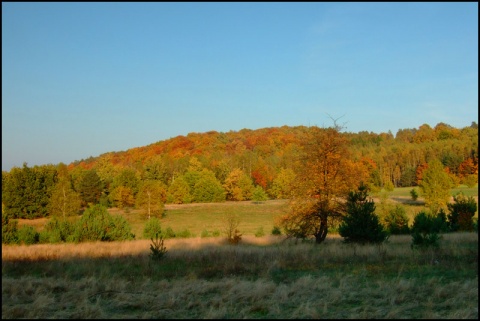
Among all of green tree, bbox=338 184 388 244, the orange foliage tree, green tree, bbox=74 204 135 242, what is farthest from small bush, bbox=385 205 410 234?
green tree, bbox=74 204 135 242

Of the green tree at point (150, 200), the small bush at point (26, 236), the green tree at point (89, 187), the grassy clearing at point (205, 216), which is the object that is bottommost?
the grassy clearing at point (205, 216)

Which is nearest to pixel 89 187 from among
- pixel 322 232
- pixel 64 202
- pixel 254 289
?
pixel 64 202

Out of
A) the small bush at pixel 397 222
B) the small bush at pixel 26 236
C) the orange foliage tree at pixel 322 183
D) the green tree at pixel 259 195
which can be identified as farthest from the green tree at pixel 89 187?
the orange foliage tree at pixel 322 183

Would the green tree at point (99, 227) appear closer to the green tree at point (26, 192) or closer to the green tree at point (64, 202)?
the green tree at point (64, 202)

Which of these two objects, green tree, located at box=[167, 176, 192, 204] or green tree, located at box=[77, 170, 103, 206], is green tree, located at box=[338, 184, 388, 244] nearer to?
green tree, located at box=[77, 170, 103, 206]

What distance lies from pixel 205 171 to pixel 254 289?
241ft

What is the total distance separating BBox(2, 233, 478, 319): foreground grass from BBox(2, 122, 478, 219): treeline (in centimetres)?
2852

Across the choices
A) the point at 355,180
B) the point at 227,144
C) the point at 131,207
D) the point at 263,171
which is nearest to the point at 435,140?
the point at 263,171

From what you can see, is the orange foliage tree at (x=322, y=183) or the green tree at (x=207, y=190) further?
the green tree at (x=207, y=190)

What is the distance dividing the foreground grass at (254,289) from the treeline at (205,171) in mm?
28522

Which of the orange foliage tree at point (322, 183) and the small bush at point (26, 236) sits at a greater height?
the orange foliage tree at point (322, 183)

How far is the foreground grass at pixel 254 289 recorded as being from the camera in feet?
20.5

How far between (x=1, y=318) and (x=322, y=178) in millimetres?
15265

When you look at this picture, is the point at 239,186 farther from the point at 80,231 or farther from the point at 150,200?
the point at 80,231
